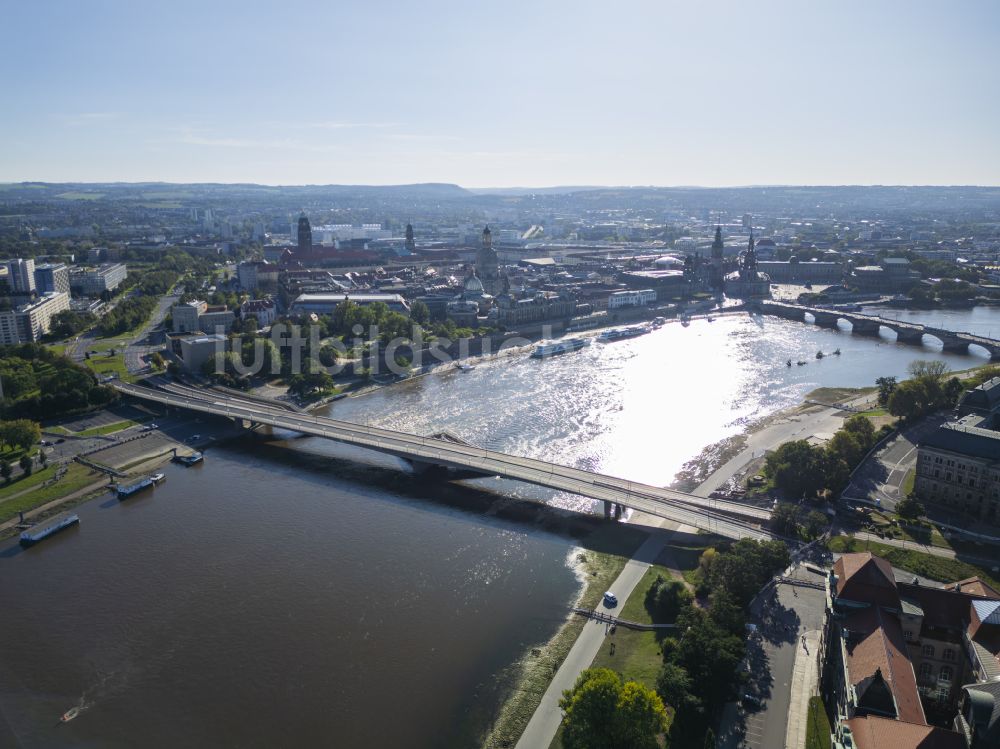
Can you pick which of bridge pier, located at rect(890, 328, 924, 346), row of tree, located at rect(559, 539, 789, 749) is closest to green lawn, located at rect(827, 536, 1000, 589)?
row of tree, located at rect(559, 539, 789, 749)

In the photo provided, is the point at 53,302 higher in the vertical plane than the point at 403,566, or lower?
higher

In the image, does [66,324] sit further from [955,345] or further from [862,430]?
[955,345]

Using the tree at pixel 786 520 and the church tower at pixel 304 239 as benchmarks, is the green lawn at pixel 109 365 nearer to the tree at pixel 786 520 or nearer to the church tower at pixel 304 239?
the tree at pixel 786 520

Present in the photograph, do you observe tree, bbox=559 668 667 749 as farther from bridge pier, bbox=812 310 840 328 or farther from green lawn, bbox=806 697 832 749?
bridge pier, bbox=812 310 840 328

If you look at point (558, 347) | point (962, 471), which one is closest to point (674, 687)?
point (962, 471)

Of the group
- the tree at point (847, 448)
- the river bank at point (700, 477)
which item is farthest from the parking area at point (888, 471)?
the river bank at point (700, 477)

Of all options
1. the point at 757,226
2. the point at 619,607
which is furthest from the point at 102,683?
the point at 757,226

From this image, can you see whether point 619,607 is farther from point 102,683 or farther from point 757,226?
point 757,226
